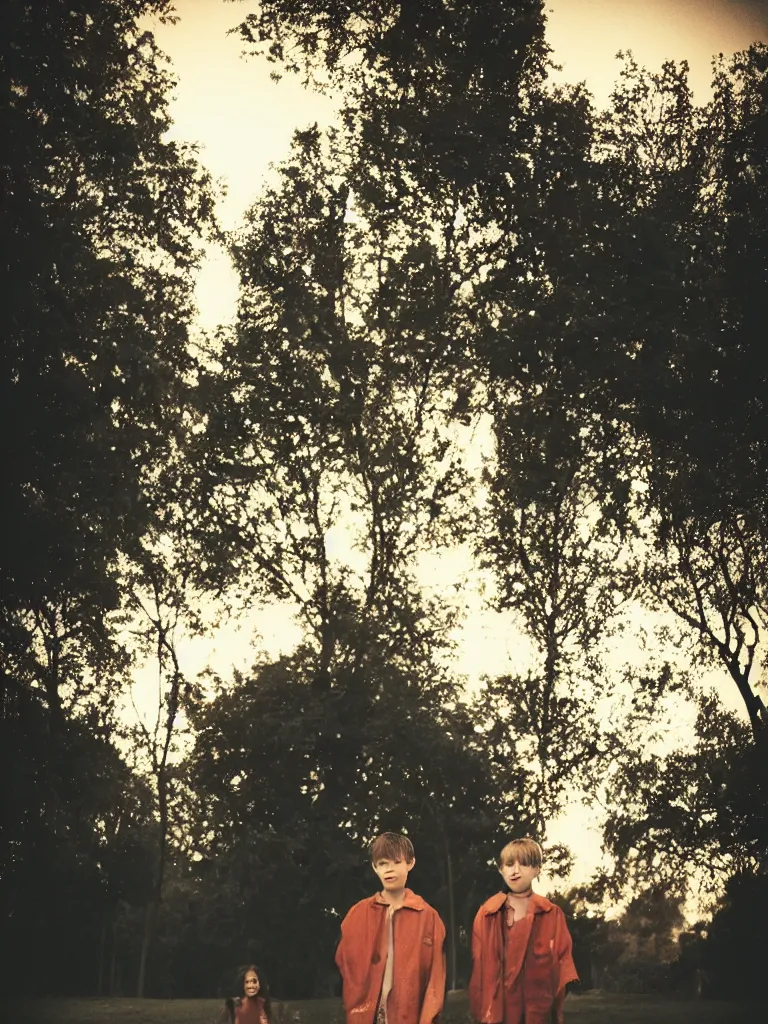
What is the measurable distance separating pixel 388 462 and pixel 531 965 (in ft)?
39.6

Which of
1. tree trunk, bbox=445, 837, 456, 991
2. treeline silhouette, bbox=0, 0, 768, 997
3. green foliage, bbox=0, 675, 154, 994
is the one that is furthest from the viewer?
tree trunk, bbox=445, 837, 456, 991

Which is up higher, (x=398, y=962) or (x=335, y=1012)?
(x=398, y=962)

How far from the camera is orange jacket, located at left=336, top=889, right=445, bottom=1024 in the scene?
17.1 feet

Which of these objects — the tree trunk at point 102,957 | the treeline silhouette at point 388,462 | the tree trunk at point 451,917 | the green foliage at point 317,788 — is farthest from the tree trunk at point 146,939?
the green foliage at point 317,788

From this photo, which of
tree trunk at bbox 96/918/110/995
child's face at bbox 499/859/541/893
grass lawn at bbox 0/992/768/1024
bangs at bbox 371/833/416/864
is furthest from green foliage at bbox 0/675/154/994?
child's face at bbox 499/859/541/893

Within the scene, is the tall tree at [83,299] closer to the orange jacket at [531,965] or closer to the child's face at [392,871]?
the child's face at [392,871]

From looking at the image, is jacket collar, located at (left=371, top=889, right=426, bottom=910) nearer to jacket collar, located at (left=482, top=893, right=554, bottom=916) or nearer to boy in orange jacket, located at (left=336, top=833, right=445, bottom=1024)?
boy in orange jacket, located at (left=336, top=833, right=445, bottom=1024)

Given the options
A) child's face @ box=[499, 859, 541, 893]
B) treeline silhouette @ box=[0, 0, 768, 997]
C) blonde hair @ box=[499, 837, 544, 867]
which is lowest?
child's face @ box=[499, 859, 541, 893]

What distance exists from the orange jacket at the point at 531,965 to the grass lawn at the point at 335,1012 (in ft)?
32.3

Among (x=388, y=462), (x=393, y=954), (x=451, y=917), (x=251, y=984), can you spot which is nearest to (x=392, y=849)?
(x=393, y=954)

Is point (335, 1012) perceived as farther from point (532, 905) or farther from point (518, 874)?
point (518, 874)

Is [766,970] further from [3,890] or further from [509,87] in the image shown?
[509,87]

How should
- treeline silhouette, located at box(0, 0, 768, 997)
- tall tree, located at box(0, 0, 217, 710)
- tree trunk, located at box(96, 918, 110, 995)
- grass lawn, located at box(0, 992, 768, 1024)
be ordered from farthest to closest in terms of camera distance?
tree trunk, located at box(96, 918, 110, 995) < grass lawn, located at box(0, 992, 768, 1024) < treeline silhouette, located at box(0, 0, 768, 997) < tall tree, located at box(0, 0, 217, 710)

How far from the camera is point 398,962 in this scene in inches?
206
